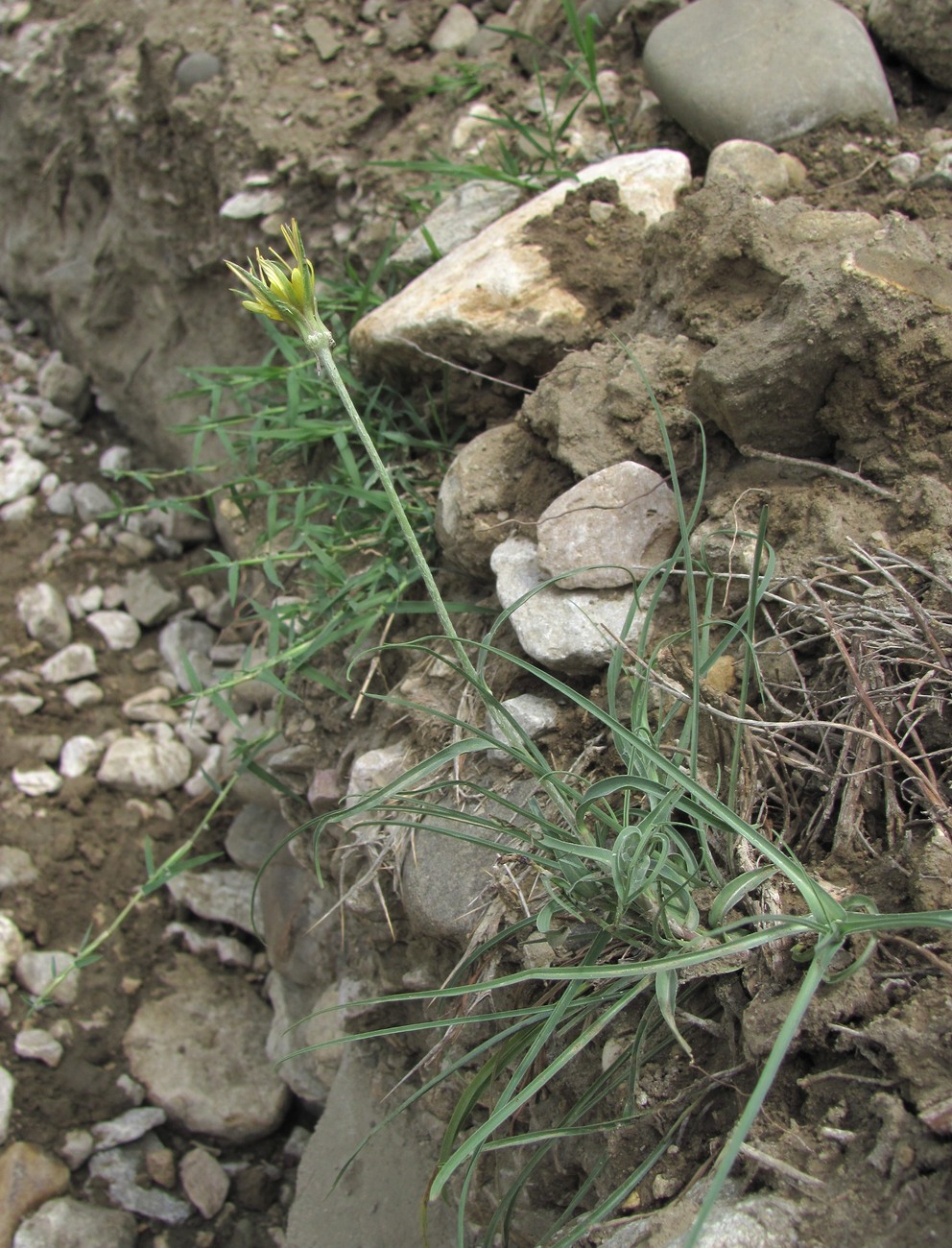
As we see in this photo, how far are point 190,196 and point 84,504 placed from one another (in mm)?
1083

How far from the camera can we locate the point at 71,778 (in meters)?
2.80

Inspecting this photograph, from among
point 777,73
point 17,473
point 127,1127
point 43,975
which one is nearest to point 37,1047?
point 43,975

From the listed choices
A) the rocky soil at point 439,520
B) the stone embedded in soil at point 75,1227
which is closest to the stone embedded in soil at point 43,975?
the rocky soil at point 439,520

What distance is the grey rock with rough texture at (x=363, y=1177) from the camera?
1.78m

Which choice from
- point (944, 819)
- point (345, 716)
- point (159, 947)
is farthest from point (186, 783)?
point (944, 819)

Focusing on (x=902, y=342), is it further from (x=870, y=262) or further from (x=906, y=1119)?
(x=906, y=1119)

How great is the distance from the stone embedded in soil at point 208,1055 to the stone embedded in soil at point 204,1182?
62mm

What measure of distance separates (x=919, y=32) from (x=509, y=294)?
104cm

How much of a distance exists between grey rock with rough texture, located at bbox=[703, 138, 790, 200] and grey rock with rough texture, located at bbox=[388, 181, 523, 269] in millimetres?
588

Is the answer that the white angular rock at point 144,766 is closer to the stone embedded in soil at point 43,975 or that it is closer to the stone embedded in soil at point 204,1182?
the stone embedded in soil at point 43,975

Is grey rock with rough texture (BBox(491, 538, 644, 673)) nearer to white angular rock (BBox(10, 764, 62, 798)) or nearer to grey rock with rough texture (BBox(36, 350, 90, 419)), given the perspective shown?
white angular rock (BBox(10, 764, 62, 798))

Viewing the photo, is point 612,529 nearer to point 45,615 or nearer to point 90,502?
point 45,615

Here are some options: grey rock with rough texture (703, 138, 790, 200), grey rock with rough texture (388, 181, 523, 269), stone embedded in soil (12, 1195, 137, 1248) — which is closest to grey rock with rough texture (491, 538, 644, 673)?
grey rock with rough texture (703, 138, 790, 200)

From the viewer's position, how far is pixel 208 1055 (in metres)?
2.43
